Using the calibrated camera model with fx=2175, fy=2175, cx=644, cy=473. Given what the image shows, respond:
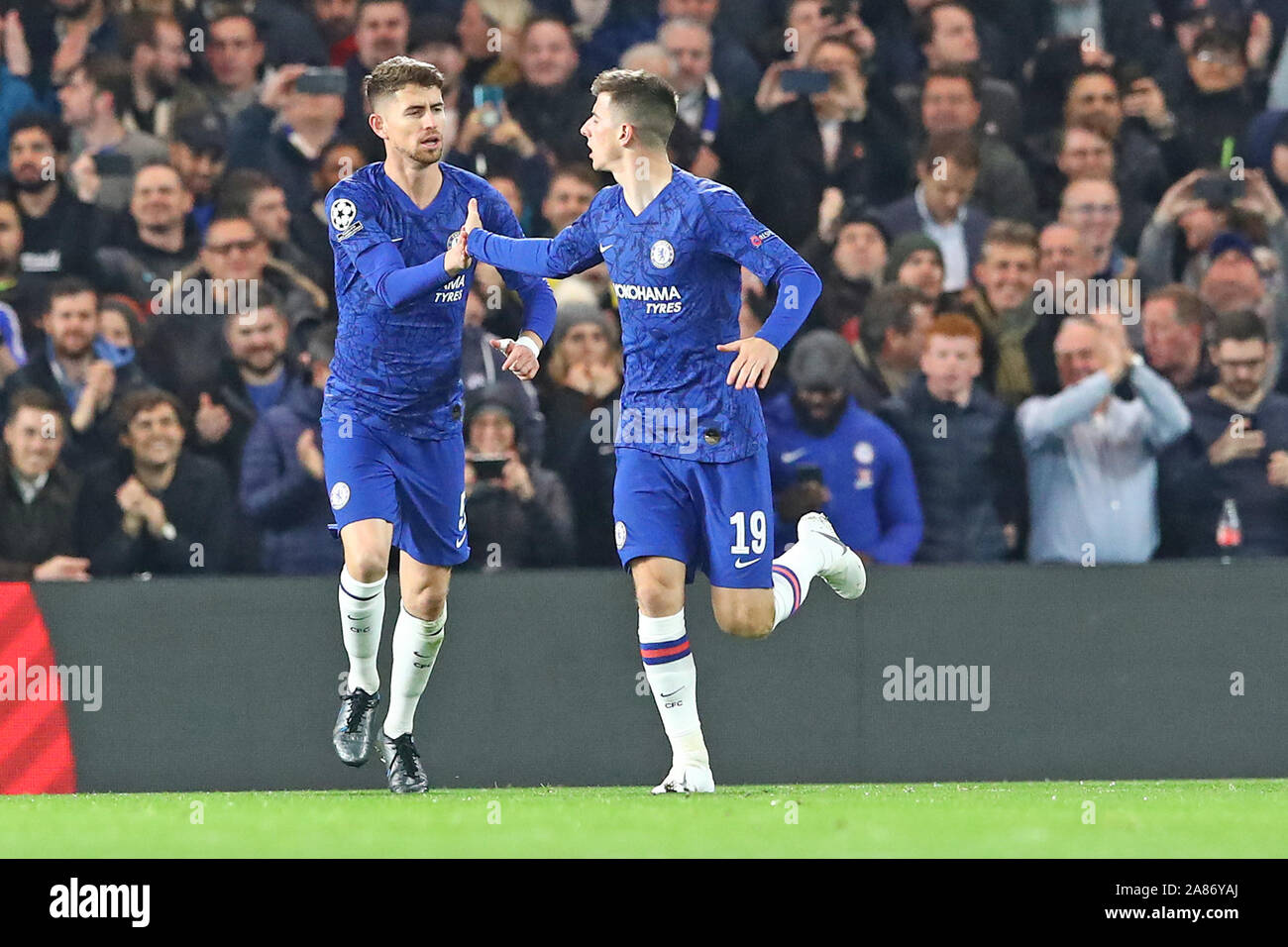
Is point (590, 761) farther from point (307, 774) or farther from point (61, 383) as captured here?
point (61, 383)

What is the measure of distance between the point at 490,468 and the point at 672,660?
2.52 metres

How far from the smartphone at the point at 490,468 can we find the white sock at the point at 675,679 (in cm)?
239

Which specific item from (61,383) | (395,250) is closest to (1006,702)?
(395,250)

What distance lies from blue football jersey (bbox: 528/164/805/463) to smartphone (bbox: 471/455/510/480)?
7.51 ft

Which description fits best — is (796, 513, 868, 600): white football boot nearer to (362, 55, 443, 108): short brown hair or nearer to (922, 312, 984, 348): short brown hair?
(922, 312, 984, 348): short brown hair

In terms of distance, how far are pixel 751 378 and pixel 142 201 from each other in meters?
4.57

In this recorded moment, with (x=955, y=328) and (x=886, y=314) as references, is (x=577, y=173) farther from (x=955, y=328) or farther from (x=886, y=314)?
(x=955, y=328)

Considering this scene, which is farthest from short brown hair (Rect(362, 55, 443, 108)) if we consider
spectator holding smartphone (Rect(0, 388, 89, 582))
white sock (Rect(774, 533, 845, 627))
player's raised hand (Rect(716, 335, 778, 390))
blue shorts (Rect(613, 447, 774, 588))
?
spectator holding smartphone (Rect(0, 388, 89, 582))

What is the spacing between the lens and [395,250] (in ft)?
26.9

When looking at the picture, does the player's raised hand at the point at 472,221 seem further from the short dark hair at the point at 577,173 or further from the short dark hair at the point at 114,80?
the short dark hair at the point at 114,80

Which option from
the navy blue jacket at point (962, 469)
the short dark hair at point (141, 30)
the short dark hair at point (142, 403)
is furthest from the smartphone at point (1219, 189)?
the short dark hair at point (141, 30)

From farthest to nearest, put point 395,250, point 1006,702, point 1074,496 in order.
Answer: point 1074,496
point 1006,702
point 395,250

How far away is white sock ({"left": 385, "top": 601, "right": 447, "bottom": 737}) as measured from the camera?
8.70m

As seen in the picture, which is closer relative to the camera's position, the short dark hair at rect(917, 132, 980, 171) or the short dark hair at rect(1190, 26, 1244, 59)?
the short dark hair at rect(917, 132, 980, 171)
